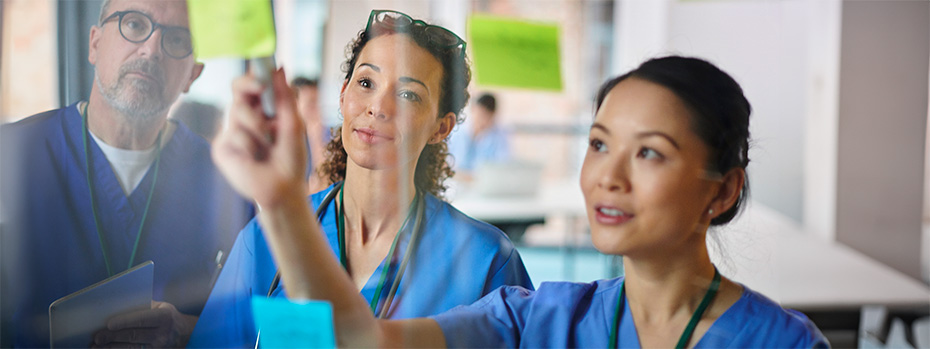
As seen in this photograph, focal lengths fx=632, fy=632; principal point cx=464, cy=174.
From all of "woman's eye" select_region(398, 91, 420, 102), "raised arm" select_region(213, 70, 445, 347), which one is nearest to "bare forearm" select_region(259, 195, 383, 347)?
"raised arm" select_region(213, 70, 445, 347)

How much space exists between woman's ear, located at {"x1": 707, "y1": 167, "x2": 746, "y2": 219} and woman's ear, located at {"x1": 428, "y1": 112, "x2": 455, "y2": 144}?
221mm

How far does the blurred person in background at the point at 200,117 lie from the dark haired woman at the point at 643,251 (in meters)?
0.03

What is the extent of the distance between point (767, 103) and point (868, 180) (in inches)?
11.0

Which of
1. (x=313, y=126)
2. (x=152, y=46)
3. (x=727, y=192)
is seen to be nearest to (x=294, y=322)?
(x=313, y=126)

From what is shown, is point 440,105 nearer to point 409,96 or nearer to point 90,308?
point 409,96

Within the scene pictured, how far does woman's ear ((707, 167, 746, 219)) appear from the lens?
51cm

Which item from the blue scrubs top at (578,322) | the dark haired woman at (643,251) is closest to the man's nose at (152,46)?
the dark haired woman at (643,251)

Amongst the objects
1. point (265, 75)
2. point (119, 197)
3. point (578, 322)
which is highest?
point (265, 75)

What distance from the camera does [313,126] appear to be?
50cm

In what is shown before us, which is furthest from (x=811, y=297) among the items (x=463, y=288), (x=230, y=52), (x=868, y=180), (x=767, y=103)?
(x=230, y=52)

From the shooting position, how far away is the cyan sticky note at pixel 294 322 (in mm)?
481

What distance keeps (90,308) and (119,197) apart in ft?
0.33

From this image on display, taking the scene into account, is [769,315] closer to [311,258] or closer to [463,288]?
[463,288]

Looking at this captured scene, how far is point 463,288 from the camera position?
21.4 inches
